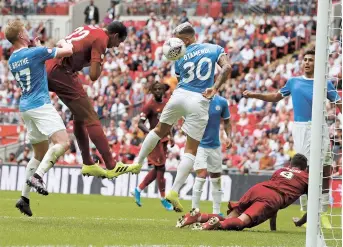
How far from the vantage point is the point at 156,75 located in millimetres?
33281

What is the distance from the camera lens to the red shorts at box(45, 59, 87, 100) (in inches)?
518

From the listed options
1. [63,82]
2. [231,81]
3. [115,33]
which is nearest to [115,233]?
[63,82]

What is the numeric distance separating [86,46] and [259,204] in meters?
3.19

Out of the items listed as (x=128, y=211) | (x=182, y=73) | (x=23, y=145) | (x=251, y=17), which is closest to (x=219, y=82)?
(x=182, y=73)

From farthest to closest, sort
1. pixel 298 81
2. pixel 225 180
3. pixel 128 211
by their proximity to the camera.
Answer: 1. pixel 225 180
2. pixel 128 211
3. pixel 298 81

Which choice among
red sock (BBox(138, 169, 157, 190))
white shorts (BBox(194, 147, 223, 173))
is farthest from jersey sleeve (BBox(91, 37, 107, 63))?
red sock (BBox(138, 169, 157, 190))

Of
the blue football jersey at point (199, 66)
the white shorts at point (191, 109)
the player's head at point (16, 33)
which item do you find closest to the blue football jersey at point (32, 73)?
the player's head at point (16, 33)

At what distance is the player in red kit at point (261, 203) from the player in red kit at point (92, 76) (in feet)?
4.89

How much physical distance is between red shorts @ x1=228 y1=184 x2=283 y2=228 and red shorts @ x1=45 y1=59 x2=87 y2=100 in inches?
107

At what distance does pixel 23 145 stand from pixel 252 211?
799 inches

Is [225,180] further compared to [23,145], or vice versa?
[23,145]

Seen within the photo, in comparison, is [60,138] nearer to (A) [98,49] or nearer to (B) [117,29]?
(A) [98,49]

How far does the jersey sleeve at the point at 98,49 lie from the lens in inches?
496

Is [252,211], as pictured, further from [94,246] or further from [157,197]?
[157,197]
